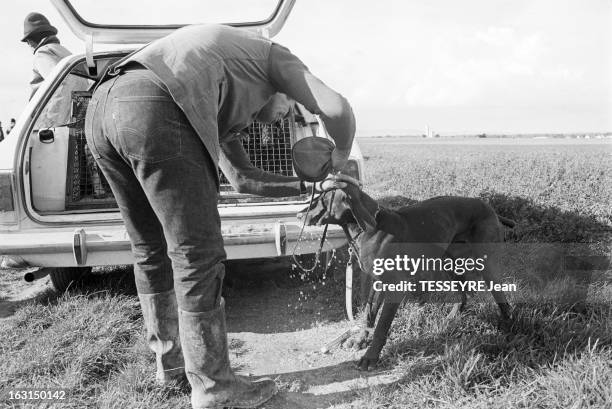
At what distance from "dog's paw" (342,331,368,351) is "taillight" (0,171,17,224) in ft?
7.11

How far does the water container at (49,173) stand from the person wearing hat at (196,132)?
1.36 meters

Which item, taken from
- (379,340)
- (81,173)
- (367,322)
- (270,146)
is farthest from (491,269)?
(81,173)

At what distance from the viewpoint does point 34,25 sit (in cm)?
420

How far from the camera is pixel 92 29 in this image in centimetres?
330

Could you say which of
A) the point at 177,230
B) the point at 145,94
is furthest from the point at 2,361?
the point at 145,94

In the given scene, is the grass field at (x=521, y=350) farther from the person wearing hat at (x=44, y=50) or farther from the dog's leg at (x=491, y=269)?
the person wearing hat at (x=44, y=50)

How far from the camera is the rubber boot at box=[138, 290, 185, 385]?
2.35 metres

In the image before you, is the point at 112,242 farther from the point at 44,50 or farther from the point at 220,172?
the point at 44,50

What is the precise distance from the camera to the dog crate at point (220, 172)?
11.6ft

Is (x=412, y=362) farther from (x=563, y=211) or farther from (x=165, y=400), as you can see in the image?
(x=563, y=211)

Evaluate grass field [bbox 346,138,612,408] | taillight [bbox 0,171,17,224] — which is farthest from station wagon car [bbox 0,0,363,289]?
grass field [bbox 346,138,612,408]

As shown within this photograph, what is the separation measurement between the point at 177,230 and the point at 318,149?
28.9 inches

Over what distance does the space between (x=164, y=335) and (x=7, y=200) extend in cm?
139

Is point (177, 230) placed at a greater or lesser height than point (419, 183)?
greater
